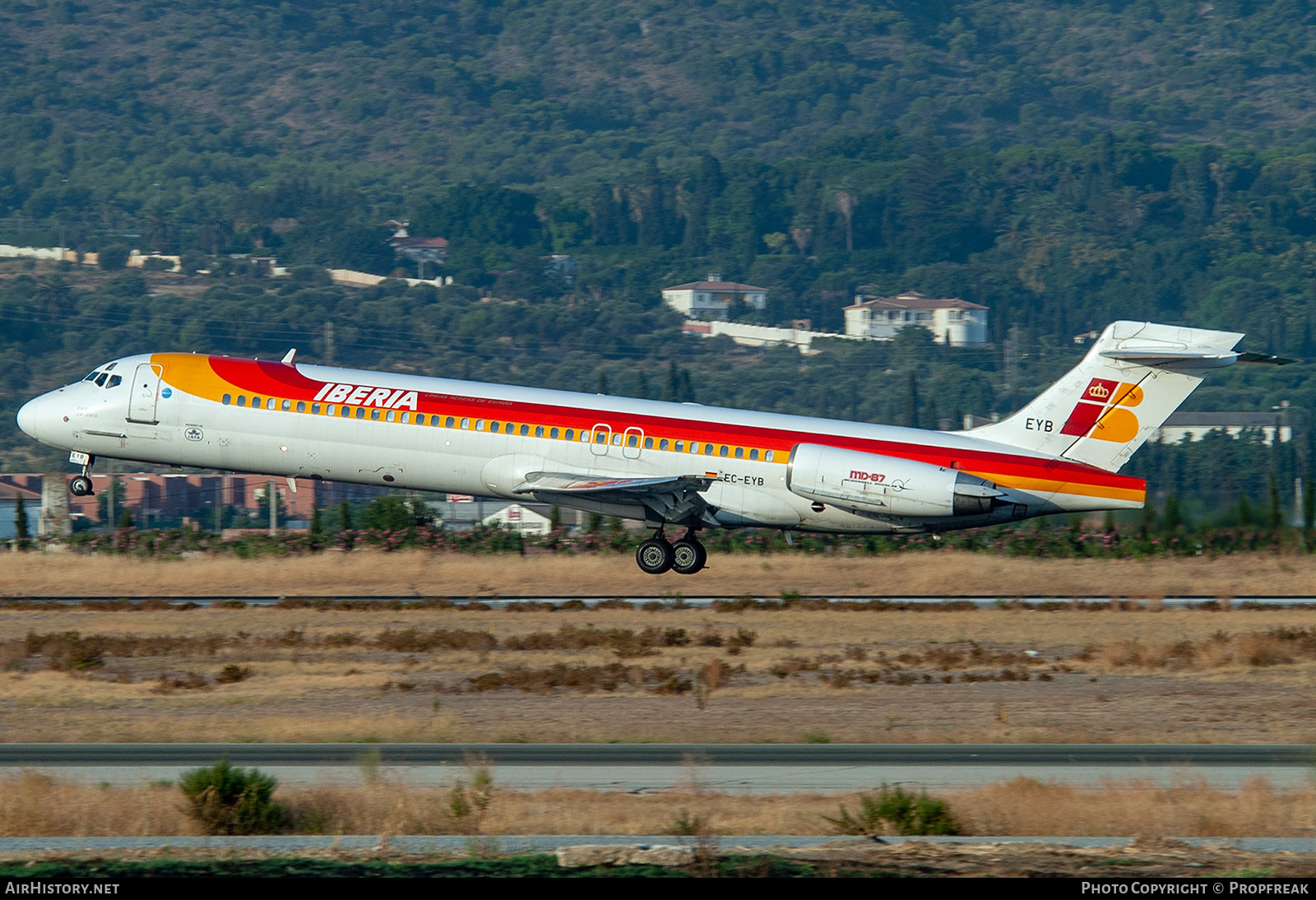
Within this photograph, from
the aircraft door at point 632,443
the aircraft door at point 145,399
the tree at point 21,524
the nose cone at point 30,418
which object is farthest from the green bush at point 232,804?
the tree at point 21,524

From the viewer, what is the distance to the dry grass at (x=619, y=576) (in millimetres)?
35750

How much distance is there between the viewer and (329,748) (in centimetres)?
1812

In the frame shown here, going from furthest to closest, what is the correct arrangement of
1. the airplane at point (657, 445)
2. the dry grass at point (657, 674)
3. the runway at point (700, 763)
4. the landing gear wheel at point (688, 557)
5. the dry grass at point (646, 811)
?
the landing gear wheel at point (688, 557) → the airplane at point (657, 445) → the dry grass at point (657, 674) → the runway at point (700, 763) → the dry grass at point (646, 811)

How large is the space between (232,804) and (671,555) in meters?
20.8

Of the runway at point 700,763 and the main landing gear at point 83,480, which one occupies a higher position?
the main landing gear at point 83,480

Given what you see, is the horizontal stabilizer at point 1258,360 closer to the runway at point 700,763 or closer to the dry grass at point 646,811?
the runway at point 700,763

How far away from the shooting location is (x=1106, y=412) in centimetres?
3266

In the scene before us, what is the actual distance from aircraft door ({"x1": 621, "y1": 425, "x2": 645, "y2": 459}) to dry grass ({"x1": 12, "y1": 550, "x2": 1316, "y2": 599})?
10.6 ft

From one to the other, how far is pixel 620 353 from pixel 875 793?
171m

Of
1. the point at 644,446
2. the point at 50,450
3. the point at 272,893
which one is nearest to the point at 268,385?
the point at 644,446

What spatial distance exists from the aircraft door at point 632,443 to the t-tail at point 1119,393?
776 cm

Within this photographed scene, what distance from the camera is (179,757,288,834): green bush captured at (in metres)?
14.0

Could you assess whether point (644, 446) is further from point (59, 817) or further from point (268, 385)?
point (59, 817)

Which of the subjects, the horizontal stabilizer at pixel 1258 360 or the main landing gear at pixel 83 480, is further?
the main landing gear at pixel 83 480
